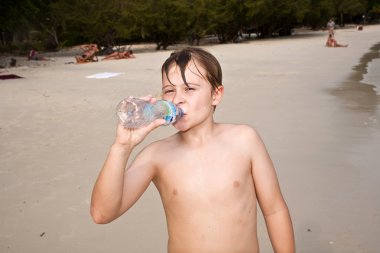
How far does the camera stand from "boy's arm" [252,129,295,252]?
5.81 feet

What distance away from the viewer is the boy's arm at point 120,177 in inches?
59.9

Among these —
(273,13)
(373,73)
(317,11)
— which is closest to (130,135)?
(373,73)

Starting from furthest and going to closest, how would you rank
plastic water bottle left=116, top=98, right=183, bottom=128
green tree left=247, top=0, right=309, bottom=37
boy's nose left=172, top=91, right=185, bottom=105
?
green tree left=247, top=0, right=309, bottom=37 → boy's nose left=172, top=91, right=185, bottom=105 → plastic water bottle left=116, top=98, right=183, bottom=128

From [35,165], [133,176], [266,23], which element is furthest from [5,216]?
[266,23]

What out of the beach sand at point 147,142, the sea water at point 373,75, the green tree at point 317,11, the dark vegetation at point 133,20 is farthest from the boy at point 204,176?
the green tree at point 317,11

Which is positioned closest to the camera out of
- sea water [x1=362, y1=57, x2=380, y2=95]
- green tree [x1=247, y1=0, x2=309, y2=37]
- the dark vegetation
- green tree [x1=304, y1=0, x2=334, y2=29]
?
sea water [x1=362, y1=57, x2=380, y2=95]

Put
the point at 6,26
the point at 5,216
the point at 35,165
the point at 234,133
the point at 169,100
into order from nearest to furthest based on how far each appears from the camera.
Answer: the point at 169,100, the point at 234,133, the point at 5,216, the point at 35,165, the point at 6,26

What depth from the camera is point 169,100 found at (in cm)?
167

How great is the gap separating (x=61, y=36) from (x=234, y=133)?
113ft

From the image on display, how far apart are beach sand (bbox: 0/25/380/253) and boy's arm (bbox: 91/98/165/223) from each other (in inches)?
55.7

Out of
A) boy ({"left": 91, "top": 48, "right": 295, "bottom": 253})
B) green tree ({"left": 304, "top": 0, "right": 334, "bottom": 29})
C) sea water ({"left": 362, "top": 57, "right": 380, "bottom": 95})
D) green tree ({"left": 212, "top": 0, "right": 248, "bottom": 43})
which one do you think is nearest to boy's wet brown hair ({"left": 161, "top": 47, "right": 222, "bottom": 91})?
boy ({"left": 91, "top": 48, "right": 295, "bottom": 253})

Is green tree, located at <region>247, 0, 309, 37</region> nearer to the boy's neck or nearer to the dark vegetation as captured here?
the dark vegetation

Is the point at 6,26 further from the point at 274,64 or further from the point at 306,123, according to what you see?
the point at 306,123

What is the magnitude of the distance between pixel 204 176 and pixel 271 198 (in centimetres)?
28
